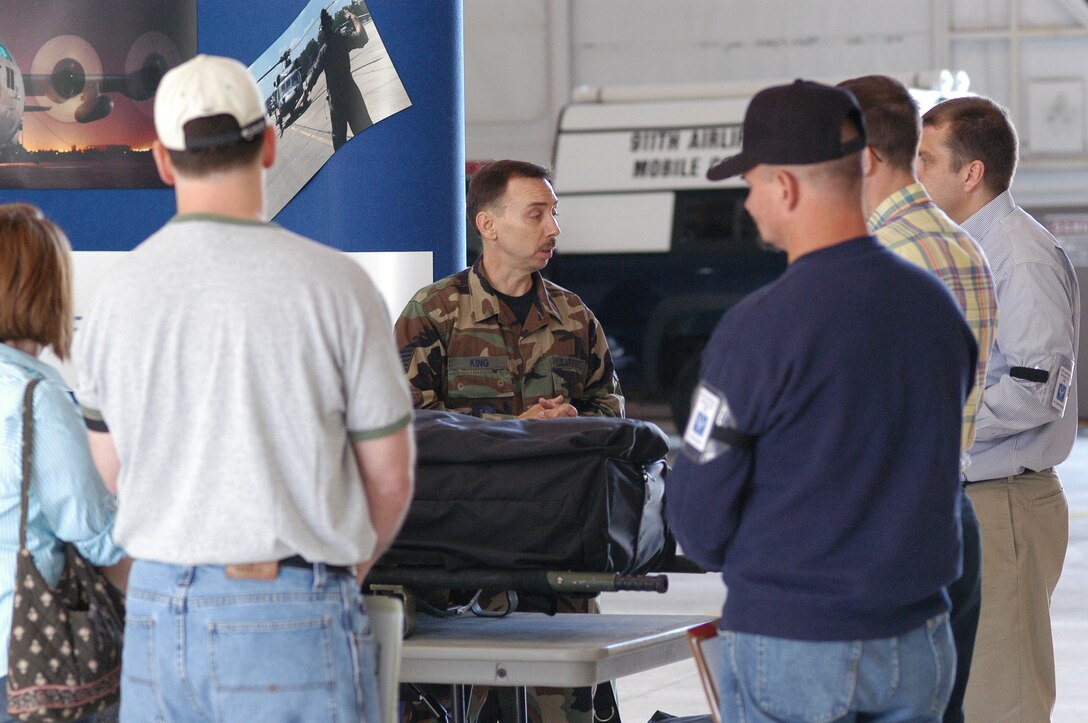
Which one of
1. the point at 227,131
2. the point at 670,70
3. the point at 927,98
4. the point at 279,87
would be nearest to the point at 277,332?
the point at 227,131

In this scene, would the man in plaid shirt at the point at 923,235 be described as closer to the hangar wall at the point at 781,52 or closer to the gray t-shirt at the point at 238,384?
the gray t-shirt at the point at 238,384

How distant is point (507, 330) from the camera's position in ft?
12.3

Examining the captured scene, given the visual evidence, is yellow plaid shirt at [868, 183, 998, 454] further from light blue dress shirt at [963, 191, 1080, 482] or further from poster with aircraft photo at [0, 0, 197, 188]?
poster with aircraft photo at [0, 0, 197, 188]

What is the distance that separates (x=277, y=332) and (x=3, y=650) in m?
0.89

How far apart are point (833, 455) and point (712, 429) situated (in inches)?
6.9

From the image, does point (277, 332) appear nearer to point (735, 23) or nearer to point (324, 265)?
point (324, 265)

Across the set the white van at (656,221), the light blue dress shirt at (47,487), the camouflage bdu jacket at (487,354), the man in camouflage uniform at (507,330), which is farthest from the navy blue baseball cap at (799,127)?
the white van at (656,221)

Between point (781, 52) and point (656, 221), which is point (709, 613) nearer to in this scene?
point (656, 221)

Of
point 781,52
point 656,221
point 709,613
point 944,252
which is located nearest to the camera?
point 944,252

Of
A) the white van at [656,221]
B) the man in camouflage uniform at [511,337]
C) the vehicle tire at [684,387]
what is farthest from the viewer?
the vehicle tire at [684,387]

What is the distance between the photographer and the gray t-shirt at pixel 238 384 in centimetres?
197

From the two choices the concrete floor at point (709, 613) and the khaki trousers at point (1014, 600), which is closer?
the khaki trousers at point (1014, 600)

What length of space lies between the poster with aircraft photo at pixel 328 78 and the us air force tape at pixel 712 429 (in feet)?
8.30

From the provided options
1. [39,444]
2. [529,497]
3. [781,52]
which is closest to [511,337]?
[529,497]
